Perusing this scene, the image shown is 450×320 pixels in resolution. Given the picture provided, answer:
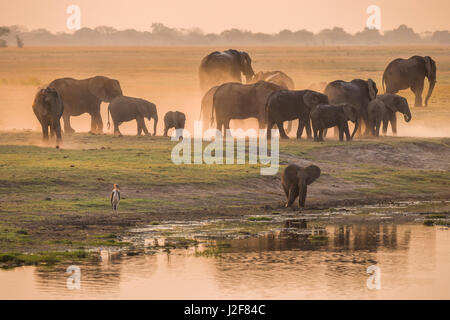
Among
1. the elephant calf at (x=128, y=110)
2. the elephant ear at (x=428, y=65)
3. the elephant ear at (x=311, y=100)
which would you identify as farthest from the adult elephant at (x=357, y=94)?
the elephant ear at (x=428, y=65)

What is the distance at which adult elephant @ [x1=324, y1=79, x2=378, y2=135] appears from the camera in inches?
1732

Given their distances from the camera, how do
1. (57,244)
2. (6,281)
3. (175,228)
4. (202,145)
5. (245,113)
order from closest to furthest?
(6,281)
(57,244)
(175,228)
(202,145)
(245,113)

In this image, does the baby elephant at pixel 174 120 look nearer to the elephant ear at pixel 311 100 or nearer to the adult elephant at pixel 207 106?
the adult elephant at pixel 207 106

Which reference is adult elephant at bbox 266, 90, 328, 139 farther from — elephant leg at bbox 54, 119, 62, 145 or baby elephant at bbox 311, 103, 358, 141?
elephant leg at bbox 54, 119, 62, 145

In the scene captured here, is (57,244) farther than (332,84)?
No

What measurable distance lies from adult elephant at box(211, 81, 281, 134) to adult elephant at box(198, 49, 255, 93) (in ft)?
30.4

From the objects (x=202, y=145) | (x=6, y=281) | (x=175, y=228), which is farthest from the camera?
(x=202, y=145)

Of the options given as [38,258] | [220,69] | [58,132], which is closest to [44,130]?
[58,132]

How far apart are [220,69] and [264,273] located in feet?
108

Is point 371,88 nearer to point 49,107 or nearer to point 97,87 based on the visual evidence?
point 97,87

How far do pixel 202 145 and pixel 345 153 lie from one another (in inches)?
211
